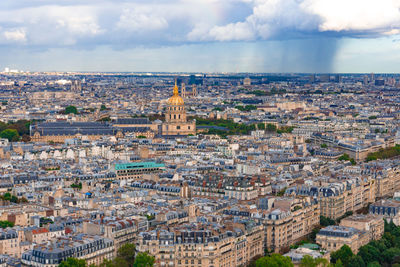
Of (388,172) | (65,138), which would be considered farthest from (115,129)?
(388,172)

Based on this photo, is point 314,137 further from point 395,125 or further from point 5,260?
point 5,260

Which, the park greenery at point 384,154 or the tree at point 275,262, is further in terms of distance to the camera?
the park greenery at point 384,154

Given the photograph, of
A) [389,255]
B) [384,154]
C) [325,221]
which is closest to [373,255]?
[389,255]

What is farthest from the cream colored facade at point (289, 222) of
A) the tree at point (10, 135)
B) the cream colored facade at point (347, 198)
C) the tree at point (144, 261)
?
the tree at point (10, 135)

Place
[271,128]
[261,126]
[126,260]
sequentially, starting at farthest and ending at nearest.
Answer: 1. [261,126]
2. [271,128]
3. [126,260]

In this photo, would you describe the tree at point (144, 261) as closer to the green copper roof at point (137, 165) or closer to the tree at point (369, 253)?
the tree at point (369, 253)

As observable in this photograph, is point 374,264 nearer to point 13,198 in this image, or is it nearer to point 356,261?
point 356,261

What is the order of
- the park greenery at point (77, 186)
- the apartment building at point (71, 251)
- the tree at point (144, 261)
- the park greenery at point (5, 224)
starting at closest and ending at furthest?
the apartment building at point (71, 251) < the tree at point (144, 261) < the park greenery at point (5, 224) < the park greenery at point (77, 186)

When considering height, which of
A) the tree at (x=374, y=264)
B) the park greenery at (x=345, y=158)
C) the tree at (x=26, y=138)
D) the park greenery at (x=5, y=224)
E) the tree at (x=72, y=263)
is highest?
the tree at (x=72, y=263)

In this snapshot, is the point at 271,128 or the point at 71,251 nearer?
the point at 71,251
